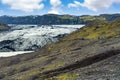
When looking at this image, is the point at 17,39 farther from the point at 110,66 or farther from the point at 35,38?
the point at 110,66

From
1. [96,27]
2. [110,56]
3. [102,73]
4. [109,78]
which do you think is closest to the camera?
[109,78]

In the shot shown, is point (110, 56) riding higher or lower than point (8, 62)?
higher

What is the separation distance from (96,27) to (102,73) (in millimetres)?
75644

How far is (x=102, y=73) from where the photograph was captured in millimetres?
38406

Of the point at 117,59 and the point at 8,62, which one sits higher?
the point at 117,59

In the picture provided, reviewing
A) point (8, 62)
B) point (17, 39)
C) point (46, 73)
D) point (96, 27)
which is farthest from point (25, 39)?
point (46, 73)

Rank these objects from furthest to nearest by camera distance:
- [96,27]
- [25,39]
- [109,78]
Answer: [25,39] < [96,27] < [109,78]

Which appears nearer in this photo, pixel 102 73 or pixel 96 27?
pixel 102 73

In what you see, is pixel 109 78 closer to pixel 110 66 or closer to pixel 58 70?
pixel 110 66

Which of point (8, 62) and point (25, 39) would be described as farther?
point (25, 39)

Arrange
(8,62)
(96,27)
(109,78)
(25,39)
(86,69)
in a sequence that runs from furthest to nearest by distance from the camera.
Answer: (25,39)
(96,27)
(8,62)
(86,69)
(109,78)

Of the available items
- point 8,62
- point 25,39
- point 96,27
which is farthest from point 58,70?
point 25,39

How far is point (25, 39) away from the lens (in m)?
171

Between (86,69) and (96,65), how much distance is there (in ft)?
5.78
